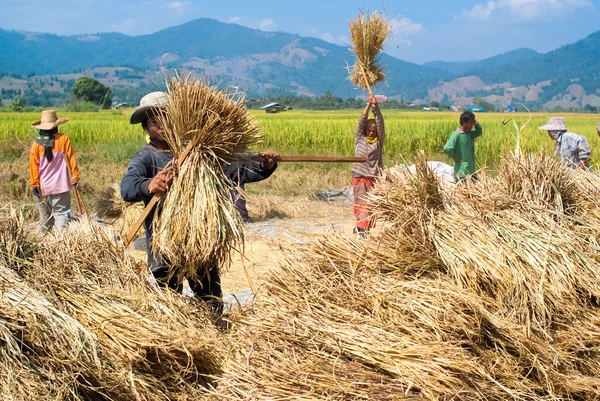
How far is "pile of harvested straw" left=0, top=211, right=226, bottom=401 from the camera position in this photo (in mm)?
2414

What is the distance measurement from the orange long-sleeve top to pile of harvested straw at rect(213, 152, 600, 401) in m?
4.26

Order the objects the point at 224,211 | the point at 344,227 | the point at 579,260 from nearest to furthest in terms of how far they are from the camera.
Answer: the point at 579,260, the point at 224,211, the point at 344,227

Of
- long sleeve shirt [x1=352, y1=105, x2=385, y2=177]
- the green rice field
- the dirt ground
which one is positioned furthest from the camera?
the green rice field

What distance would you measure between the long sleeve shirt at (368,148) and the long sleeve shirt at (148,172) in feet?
9.30

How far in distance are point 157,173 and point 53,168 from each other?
356 centimetres

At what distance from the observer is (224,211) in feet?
10.5

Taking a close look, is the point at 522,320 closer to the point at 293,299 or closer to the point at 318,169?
the point at 293,299

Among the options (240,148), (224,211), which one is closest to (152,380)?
(224,211)

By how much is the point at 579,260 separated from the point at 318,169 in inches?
395

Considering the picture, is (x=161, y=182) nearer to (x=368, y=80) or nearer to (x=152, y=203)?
(x=152, y=203)

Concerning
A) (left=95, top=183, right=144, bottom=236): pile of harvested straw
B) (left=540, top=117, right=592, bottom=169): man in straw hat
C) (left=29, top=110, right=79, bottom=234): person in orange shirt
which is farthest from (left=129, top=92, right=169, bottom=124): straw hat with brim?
(left=95, top=183, right=144, bottom=236): pile of harvested straw

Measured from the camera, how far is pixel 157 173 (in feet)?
11.1

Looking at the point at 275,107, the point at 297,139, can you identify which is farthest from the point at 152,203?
the point at 297,139

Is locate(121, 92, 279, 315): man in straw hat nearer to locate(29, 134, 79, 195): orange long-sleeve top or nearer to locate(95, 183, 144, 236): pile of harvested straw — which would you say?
locate(29, 134, 79, 195): orange long-sleeve top
